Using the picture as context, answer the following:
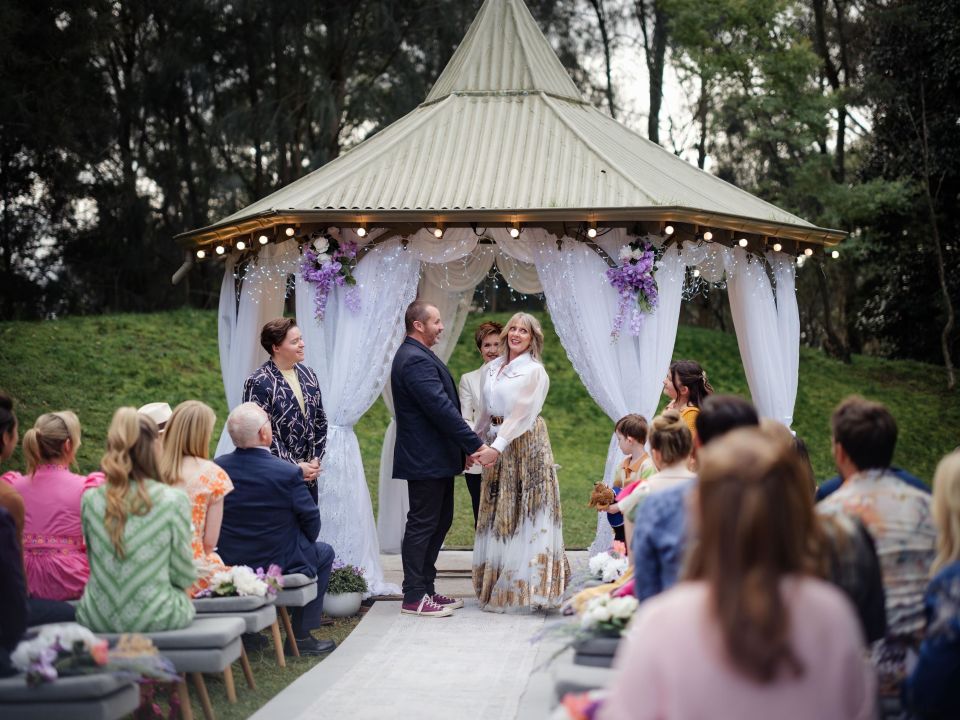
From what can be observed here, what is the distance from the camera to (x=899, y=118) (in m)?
20.4

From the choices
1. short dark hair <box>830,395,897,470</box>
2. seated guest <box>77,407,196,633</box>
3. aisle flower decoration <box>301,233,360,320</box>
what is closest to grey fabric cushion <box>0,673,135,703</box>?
seated guest <box>77,407,196,633</box>

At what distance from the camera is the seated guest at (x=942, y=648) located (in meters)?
3.02

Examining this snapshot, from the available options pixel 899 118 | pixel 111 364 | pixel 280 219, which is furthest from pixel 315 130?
pixel 280 219

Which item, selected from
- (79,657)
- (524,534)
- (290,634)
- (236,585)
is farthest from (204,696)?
(524,534)

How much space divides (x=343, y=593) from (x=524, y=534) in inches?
49.0

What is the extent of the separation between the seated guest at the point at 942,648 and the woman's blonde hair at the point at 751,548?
3.47ft

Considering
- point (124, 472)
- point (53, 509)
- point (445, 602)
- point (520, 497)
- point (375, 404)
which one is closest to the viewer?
point (124, 472)

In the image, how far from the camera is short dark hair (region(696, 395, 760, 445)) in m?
3.44

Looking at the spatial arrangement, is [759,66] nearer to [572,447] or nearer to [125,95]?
[572,447]

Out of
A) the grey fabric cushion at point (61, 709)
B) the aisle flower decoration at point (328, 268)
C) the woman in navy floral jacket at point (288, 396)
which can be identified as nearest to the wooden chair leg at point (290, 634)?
the woman in navy floral jacket at point (288, 396)

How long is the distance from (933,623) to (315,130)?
20.3 m

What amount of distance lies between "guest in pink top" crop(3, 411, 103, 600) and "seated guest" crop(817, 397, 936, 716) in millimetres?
3191

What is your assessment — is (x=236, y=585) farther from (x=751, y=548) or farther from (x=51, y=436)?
(x=751, y=548)

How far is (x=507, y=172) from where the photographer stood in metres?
8.44
